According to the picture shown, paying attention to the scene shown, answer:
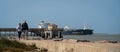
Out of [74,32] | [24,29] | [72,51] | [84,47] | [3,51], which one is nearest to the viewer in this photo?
[84,47]

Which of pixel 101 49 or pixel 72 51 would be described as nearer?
pixel 101 49

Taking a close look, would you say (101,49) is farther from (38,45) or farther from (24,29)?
(24,29)

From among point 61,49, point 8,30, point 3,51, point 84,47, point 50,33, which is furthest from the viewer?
point 8,30

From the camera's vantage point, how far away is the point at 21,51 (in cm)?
1680

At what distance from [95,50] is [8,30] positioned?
233ft

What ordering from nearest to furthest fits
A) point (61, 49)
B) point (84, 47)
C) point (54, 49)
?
1. point (84, 47)
2. point (61, 49)
3. point (54, 49)

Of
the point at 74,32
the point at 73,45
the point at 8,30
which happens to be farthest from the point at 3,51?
the point at 74,32

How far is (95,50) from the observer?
31.3 feet

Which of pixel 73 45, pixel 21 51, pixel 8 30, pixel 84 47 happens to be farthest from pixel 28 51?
pixel 8 30

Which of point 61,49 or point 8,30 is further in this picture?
point 8,30

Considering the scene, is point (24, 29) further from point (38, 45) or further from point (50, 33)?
point (50, 33)

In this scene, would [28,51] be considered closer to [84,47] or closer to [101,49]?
[84,47]

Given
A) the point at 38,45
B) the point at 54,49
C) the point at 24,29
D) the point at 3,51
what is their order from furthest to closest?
the point at 24,29 → the point at 38,45 → the point at 3,51 → the point at 54,49

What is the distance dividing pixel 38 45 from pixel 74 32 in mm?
108568
